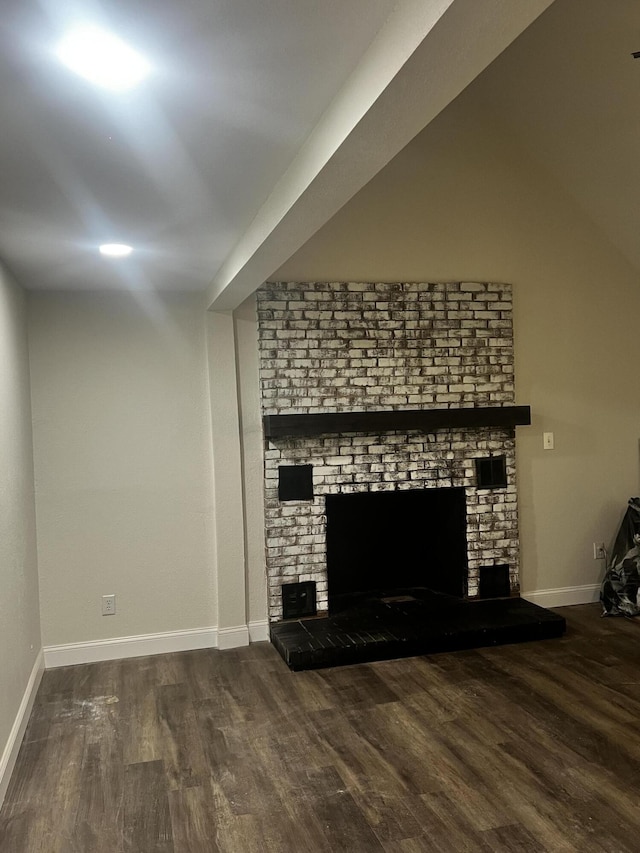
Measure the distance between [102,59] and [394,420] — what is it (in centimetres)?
310

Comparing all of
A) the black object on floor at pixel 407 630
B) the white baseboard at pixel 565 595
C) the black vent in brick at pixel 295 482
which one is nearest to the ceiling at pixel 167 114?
the black vent in brick at pixel 295 482

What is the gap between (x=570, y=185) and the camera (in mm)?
4684

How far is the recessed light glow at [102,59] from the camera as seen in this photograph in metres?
1.40

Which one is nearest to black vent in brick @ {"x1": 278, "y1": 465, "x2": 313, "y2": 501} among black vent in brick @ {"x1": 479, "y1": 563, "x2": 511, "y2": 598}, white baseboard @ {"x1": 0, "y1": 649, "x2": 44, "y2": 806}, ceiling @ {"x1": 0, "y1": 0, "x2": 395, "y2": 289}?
black vent in brick @ {"x1": 479, "y1": 563, "x2": 511, "y2": 598}

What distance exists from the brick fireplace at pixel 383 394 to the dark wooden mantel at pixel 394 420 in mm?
53

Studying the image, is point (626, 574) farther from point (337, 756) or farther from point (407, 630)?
point (337, 756)

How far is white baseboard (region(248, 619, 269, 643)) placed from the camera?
171 inches

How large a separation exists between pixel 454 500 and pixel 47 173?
327 cm

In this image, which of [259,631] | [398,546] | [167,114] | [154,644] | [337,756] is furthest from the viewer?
[398,546]

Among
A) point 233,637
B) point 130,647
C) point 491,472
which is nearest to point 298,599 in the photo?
point 233,637

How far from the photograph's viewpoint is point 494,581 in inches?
184

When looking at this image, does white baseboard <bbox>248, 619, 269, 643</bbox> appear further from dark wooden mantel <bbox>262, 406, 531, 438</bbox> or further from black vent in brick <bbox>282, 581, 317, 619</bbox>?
dark wooden mantel <bbox>262, 406, 531, 438</bbox>

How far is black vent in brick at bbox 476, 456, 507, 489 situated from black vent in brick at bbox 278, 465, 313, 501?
3.61 ft

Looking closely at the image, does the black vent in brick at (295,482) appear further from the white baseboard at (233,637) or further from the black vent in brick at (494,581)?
the black vent in brick at (494,581)
